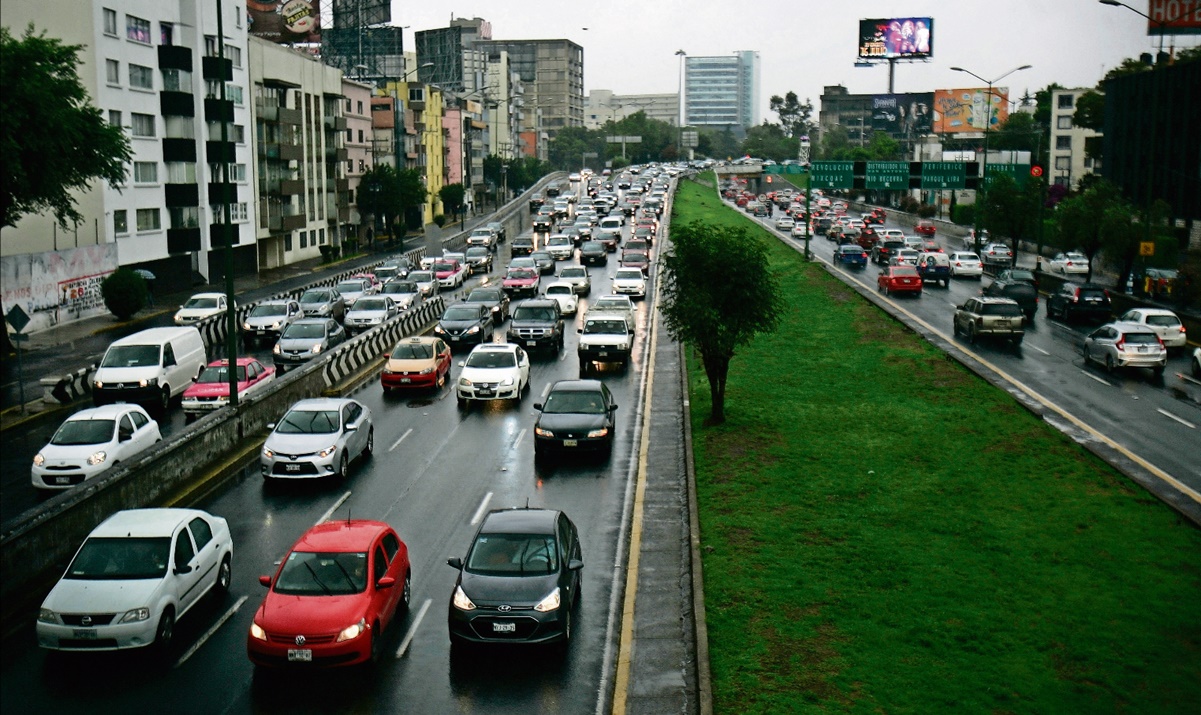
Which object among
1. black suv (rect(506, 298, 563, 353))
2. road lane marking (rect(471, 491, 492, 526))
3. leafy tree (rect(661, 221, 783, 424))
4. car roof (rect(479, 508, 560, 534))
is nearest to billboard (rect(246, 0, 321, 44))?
black suv (rect(506, 298, 563, 353))

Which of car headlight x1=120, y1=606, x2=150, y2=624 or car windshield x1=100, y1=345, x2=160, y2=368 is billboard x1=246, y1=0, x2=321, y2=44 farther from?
car headlight x1=120, y1=606, x2=150, y2=624

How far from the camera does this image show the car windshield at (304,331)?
38125 millimetres

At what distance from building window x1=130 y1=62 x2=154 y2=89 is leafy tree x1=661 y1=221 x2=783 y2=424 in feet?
138

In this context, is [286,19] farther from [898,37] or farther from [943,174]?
[898,37]

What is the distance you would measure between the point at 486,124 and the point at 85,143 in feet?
381

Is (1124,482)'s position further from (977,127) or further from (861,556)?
(977,127)

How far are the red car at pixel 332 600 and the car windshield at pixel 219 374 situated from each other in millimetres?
16092

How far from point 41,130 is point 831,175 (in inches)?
2025

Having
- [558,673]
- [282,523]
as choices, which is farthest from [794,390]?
[558,673]

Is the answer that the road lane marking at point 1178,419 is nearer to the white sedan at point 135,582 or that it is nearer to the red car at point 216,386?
the white sedan at point 135,582

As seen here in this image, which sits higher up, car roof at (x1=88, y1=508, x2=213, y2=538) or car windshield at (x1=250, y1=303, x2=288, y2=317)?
car windshield at (x1=250, y1=303, x2=288, y2=317)

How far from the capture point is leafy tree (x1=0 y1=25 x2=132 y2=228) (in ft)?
123

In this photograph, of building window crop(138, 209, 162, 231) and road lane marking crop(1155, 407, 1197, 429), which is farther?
building window crop(138, 209, 162, 231)

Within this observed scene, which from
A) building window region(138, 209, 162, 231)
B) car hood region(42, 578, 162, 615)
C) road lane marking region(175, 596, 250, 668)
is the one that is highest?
A: building window region(138, 209, 162, 231)
